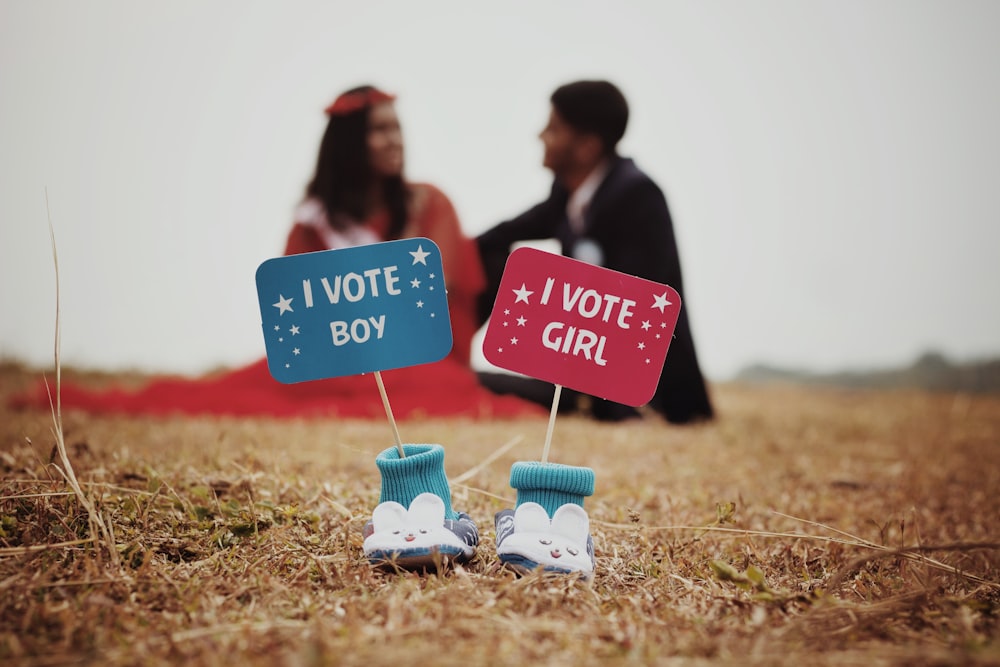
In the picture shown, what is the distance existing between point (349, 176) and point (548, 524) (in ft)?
14.2

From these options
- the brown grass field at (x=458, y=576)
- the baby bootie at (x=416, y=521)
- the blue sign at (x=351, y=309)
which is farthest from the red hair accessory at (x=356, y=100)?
the baby bootie at (x=416, y=521)

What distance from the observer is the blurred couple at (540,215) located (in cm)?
491

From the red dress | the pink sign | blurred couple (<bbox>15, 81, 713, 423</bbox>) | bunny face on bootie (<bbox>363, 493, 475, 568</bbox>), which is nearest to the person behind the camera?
bunny face on bootie (<bbox>363, 493, 475, 568</bbox>)

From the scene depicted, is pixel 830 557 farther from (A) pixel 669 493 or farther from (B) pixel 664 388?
(B) pixel 664 388

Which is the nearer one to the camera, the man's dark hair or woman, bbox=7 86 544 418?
woman, bbox=7 86 544 418

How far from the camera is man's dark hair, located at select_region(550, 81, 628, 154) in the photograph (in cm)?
496

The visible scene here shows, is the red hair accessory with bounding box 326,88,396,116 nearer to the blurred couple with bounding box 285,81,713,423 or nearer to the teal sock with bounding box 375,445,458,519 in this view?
the blurred couple with bounding box 285,81,713,423

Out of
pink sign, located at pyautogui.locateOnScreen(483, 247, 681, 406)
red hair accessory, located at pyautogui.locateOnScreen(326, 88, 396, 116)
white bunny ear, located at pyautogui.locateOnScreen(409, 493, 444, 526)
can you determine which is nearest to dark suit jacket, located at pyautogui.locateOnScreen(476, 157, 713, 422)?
red hair accessory, located at pyautogui.locateOnScreen(326, 88, 396, 116)

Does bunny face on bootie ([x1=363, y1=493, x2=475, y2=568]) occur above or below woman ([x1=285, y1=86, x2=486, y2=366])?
below

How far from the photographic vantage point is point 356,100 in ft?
17.2

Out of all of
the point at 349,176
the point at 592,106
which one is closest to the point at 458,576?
the point at 592,106

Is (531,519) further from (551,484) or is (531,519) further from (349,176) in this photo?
(349,176)

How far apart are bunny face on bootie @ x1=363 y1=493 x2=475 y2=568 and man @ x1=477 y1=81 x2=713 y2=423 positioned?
11.0 ft

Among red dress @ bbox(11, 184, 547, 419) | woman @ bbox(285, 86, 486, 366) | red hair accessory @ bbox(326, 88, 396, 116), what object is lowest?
red dress @ bbox(11, 184, 547, 419)
